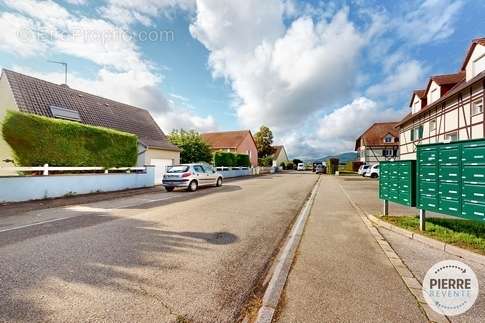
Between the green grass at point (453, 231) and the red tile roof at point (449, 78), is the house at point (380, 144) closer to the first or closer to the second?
the red tile roof at point (449, 78)

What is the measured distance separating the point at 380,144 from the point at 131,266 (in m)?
46.8

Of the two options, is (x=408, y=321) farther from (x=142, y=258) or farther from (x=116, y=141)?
(x=116, y=141)

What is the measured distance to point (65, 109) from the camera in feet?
60.0

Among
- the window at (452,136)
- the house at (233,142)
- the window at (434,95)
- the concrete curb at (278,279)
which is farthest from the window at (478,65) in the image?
the house at (233,142)

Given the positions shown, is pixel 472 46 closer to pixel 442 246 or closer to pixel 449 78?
pixel 449 78

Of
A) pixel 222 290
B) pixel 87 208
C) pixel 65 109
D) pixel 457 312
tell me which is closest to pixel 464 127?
pixel 457 312

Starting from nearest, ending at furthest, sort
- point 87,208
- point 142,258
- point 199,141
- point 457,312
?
point 457,312
point 142,258
point 87,208
point 199,141

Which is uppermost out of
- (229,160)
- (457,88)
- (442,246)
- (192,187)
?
Result: (457,88)

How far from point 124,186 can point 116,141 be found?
284cm

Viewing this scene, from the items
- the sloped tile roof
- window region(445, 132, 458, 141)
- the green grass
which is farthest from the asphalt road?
window region(445, 132, 458, 141)

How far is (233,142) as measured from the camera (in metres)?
47.3

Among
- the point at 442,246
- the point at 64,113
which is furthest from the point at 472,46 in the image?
the point at 64,113

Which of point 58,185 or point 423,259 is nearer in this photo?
point 423,259

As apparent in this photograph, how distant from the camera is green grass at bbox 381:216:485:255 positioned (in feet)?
14.9
